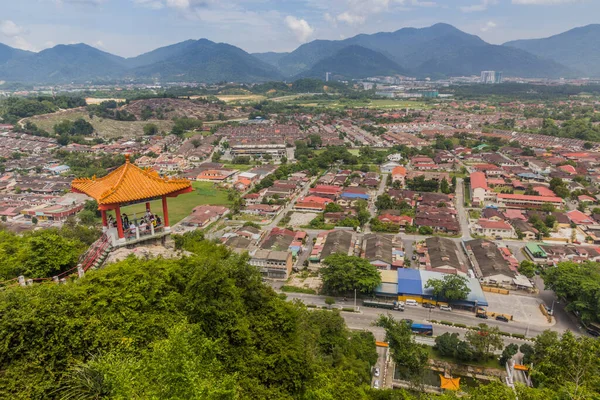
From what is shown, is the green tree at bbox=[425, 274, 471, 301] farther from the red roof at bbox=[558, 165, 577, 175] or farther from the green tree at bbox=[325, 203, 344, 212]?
the red roof at bbox=[558, 165, 577, 175]

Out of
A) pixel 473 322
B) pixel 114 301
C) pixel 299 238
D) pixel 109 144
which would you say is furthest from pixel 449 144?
pixel 114 301

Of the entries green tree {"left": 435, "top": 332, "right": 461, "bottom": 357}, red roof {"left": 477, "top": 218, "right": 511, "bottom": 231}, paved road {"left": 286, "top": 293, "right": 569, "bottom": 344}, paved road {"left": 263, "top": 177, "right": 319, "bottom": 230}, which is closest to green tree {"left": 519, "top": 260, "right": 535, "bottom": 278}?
paved road {"left": 286, "top": 293, "right": 569, "bottom": 344}

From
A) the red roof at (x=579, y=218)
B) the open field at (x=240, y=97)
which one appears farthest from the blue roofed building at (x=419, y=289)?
the open field at (x=240, y=97)

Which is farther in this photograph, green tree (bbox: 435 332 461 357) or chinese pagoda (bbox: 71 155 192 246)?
green tree (bbox: 435 332 461 357)

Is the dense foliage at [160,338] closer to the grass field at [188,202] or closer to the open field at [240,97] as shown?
the grass field at [188,202]

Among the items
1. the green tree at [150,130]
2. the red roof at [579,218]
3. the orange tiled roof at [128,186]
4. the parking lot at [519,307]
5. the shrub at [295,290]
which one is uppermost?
the orange tiled roof at [128,186]

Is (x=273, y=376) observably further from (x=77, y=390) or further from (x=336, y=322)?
(x=336, y=322)
